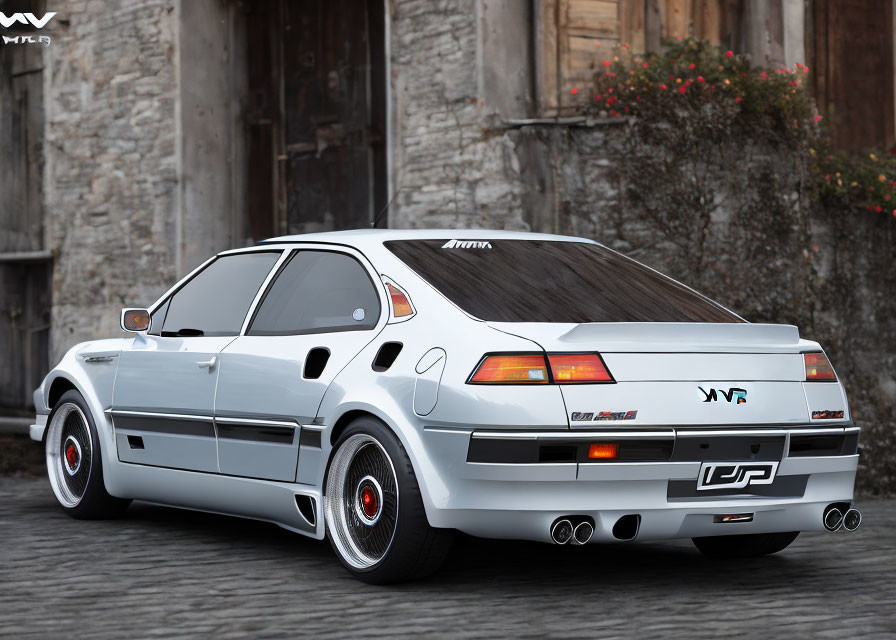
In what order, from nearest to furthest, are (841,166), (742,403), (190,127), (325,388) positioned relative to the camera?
1. (742,403)
2. (325,388)
3. (841,166)
4. (190,127)

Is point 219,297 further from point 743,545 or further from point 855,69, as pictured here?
point 855,69

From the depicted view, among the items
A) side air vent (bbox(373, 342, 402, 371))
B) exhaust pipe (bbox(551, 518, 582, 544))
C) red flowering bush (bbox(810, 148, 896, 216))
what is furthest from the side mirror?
red flowering bush (bbox(810, 148, 896, 216))

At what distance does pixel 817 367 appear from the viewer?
5.88 meters

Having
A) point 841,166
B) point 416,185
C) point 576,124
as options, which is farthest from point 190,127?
→ point 841,166

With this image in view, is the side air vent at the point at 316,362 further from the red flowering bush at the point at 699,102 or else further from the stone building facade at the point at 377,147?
the red flowering bush at the point at 699,102

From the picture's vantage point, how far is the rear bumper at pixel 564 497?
5219 mm

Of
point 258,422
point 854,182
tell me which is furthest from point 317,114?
point 258,422

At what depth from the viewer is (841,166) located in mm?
13258

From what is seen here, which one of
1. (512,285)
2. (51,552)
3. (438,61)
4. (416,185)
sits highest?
(438,61)

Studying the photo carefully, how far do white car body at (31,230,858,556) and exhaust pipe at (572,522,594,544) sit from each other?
0.13ft

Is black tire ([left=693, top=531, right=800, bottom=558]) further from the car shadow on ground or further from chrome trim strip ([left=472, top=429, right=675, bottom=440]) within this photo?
chrome trim strip ([left=472, top=429, right=675, bottom=440])

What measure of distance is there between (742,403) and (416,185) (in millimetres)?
7773

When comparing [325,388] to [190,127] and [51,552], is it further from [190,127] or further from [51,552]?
[190,127]

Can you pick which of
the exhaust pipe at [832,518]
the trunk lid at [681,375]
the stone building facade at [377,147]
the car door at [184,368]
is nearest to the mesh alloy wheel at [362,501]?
the trunk lid at [681,375]
